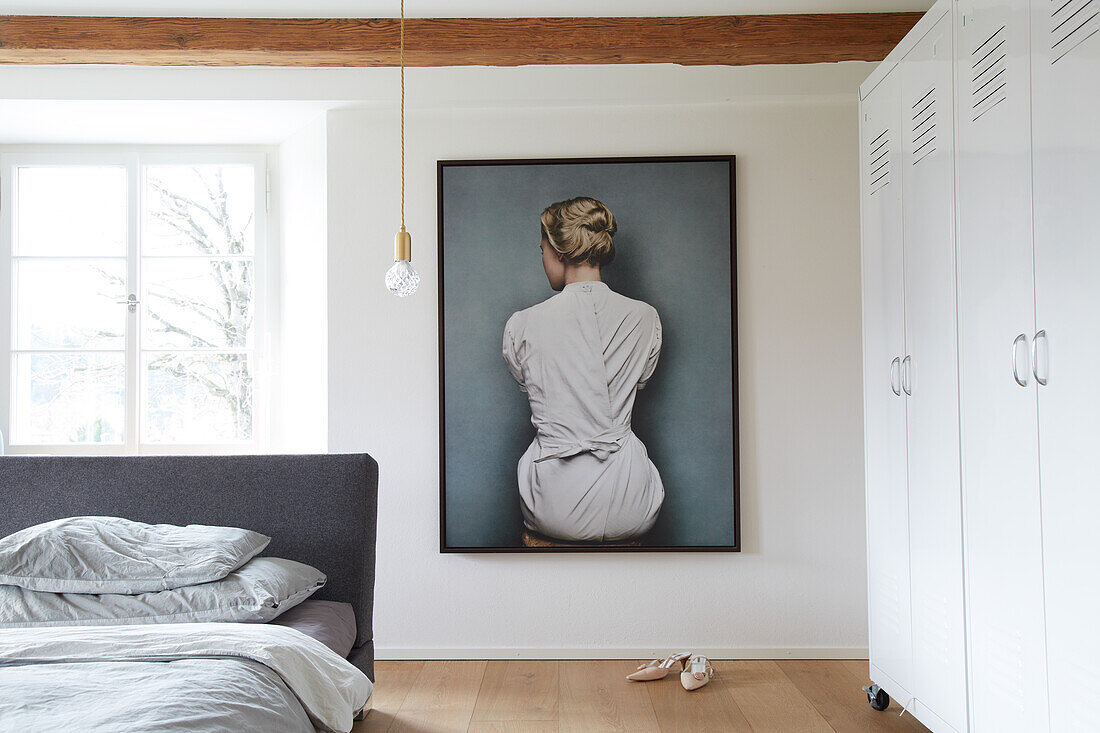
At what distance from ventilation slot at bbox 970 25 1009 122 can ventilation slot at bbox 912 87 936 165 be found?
22cm

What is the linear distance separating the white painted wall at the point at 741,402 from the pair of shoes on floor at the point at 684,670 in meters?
0.16

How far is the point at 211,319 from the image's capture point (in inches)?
148

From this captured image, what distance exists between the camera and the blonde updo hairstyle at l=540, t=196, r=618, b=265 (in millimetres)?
3439

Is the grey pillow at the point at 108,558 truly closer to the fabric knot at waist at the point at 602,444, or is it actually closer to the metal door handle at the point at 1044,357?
the fabric knot at waist at the point at 602,444

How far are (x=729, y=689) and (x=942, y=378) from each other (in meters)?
1.40

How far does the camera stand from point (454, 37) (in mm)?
3104

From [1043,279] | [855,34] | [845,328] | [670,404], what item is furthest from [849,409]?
[1043,279]

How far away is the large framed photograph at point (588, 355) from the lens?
3.38 metres

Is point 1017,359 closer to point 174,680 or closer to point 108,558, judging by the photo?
point 174,680

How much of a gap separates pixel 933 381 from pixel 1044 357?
21.2 inches

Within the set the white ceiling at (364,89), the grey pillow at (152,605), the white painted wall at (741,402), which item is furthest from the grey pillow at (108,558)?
the white ceiling at (364,89)

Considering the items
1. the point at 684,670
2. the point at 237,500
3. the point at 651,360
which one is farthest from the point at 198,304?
the point at 684,670

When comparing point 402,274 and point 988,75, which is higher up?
point 988,75

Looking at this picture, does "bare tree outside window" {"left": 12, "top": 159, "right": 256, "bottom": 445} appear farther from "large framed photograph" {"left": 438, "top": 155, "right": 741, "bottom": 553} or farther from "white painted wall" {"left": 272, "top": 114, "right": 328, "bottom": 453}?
"large framed photograph" {"left": 438, "top": 155, "right": 741, "bottom": 553}
